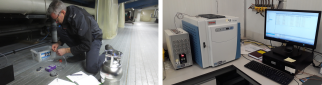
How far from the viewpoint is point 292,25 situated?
4.35ft

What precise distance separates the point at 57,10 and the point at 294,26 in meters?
1.67

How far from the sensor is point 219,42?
1.28m

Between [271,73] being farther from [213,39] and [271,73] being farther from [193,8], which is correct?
[193,8]

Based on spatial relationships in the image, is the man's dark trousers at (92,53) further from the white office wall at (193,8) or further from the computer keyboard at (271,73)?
the computer keyboard at (271,73)

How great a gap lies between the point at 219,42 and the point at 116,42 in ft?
2.57

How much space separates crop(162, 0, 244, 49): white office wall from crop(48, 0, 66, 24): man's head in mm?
1046

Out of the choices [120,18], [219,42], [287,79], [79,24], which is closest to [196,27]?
[219,42]

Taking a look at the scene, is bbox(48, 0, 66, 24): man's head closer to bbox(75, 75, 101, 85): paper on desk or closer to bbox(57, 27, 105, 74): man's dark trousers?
bbox(57, 27, 105, 74): man's dark trousers

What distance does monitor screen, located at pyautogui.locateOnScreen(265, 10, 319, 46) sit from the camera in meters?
1.21

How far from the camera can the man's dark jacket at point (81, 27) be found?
834 millimetres

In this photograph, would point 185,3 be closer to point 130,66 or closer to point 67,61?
point 130,66

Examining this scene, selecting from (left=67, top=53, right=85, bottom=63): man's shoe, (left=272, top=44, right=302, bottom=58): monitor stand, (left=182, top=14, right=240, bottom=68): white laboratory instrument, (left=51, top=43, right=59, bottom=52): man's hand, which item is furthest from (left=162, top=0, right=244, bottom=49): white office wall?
(left=51, top=43, right=59, bottom=52): man's hand

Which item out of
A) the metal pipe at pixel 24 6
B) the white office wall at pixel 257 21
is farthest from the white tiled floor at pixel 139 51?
the white office wall at pixel 257 21

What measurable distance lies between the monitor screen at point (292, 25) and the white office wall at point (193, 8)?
59 centimetres
